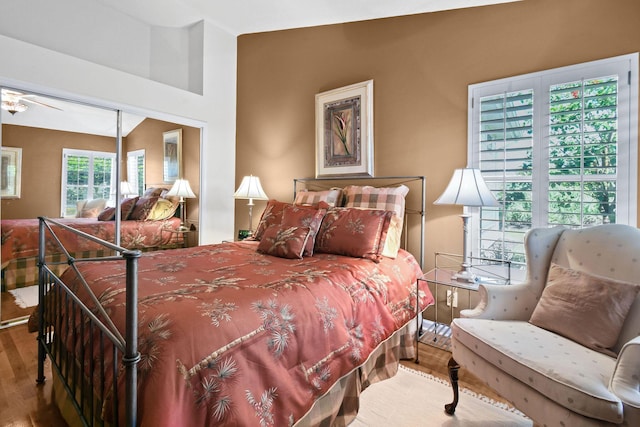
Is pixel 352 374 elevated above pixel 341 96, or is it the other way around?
pixel 341 96

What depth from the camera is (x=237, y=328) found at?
1139 mm

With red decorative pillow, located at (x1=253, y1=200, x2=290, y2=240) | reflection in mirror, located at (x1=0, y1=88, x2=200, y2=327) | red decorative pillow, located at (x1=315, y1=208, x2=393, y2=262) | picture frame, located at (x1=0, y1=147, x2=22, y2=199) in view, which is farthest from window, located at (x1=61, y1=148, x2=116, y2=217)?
red decorative pillow, located at (x1=315, y1=208, x2=393, y2=262)

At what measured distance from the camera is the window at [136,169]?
11.1ft

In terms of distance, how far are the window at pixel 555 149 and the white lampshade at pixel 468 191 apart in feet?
1.11

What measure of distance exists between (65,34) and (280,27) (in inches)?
83.4

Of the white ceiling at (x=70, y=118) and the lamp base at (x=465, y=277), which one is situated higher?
the white ceiling at (x=70, y=118)

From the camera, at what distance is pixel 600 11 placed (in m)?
2.05

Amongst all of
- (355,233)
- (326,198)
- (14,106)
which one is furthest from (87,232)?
(355,233)

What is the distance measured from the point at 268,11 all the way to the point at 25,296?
3.57 m

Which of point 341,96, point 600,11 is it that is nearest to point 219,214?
point 341,96

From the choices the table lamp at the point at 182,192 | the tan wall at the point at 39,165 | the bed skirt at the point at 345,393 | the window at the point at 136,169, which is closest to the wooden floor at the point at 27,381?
the bed skirt at the point at 345,393

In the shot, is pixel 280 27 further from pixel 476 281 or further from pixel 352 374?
pixel 352 374

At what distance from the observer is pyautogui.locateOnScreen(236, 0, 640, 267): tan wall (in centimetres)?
217

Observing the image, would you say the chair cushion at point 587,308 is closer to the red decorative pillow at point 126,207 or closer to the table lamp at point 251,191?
the table lamp at point 251,191
